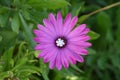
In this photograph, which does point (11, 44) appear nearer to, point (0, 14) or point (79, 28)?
point (0, 14)

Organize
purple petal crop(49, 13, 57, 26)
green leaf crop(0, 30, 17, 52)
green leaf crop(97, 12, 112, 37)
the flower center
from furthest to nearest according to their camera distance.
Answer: green leaf crop(97, 12, 112, 37) < green leaf crop(0, 30, 17, 52) < the flower center < purple petal crop(49, 13, 57, 26)

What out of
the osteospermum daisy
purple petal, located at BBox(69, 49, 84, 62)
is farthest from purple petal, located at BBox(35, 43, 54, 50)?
purple petal, located at BBox(69, 49, 84, 62)

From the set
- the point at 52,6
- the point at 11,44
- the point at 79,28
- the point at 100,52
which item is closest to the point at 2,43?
the point at 11,44

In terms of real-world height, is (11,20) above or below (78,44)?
above

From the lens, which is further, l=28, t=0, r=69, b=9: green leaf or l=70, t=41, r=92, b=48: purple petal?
l=28, t=0, r=69, b=9: green leaf

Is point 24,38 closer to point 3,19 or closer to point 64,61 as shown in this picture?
point 3,19

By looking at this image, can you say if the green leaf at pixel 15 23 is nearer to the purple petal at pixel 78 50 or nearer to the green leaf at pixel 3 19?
the green leaf at pixel 3 19

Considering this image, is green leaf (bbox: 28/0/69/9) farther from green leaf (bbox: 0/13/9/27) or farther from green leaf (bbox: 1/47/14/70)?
green leaf (bbox: 1/47/14/70)

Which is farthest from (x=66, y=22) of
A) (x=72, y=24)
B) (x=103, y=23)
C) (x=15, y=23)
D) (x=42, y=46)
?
(x=103, y=23)

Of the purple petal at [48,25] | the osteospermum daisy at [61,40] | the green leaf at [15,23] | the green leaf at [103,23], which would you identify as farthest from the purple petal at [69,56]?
the green leaf at [103,23]
